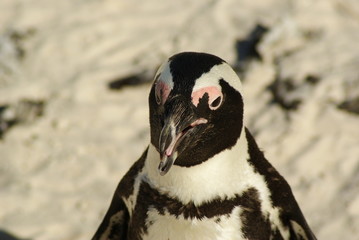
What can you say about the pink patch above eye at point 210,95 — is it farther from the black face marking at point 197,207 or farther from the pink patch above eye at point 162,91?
the black face marking at point 197,207

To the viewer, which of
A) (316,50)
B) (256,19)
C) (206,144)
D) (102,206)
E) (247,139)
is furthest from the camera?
(256,19)

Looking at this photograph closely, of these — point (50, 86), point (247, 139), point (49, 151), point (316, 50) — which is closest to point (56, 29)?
point (50, 86)

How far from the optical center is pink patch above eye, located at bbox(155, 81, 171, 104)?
268cm

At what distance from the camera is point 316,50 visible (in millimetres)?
5496

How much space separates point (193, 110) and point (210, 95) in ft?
0.27

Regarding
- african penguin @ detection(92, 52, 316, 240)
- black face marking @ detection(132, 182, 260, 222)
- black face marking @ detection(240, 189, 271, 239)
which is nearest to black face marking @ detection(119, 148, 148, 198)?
african penguin @ detection(92, 52, 316, 240)

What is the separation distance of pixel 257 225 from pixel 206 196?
9.1 inches

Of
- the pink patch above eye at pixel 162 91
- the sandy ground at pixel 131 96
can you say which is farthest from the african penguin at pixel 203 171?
the sandy ground at pixel 131 96

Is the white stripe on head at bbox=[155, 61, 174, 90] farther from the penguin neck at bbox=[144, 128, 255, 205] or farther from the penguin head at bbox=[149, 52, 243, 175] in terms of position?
the penguin neck at bbox=[144, 128, 255, 205]

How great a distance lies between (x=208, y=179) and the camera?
2.83 meters

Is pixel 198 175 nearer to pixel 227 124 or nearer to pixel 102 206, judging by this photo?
pixel 227 124

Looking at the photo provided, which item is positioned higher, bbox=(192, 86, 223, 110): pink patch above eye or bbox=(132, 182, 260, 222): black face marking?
bbox=(192, 86, 223, 110): pink patch above eye

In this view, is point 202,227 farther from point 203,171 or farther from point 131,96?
point 131,96

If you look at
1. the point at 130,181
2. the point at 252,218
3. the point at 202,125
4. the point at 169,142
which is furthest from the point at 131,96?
the point at 169,142
